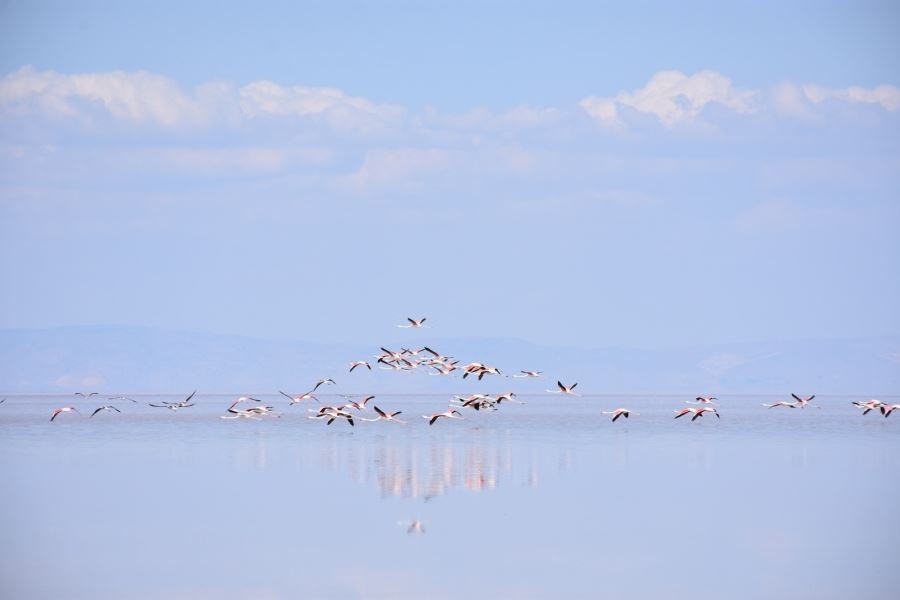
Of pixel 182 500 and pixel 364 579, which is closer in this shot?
pixel 364 579

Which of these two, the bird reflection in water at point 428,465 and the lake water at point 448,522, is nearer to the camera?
the lake water at point 448,522

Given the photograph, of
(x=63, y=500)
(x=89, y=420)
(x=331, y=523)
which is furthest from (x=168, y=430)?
(x=331, y=523)

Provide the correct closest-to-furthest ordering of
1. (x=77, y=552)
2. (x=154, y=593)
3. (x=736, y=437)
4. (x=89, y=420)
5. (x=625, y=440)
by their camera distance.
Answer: (x=154, y=593) < (x=77, y=552) < (x=625, y=440) < (x=736, y=437) < (x=89, y=420)

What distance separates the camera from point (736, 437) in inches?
3169

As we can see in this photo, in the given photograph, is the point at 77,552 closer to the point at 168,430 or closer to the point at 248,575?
the point at 248,575

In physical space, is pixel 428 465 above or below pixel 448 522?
above

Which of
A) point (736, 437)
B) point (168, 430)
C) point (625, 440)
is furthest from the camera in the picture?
point (168, 430)

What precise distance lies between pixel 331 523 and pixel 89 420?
73.9 meters

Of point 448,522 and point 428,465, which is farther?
point 428,465

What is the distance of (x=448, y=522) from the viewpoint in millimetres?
37094

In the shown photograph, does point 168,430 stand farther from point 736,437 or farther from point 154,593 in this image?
point 154,593

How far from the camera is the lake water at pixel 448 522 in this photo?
29.1 metres

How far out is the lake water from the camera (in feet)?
95.5

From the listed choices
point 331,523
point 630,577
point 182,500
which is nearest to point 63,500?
point 182,500
